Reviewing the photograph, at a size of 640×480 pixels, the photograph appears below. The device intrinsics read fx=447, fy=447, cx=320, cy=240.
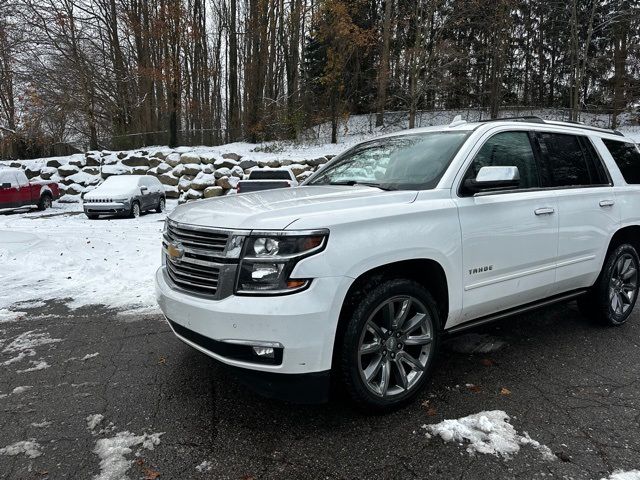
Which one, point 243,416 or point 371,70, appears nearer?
point 243,416

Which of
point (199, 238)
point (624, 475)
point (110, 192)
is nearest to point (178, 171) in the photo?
point (110, 192)

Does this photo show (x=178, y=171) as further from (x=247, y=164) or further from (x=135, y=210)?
(x=135, y=210)

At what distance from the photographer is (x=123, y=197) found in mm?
14883

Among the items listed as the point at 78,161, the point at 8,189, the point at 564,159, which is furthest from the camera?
the point at 78,161

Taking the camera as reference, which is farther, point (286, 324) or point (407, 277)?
point (407, 277)

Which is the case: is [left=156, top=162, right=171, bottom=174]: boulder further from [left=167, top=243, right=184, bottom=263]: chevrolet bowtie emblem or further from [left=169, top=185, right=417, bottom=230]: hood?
[left=167, top=243, right=184, bottom=263]: chevrolet bowtie emblem

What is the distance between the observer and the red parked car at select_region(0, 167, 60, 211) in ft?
51.8

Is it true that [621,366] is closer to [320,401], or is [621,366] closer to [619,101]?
[320,401]

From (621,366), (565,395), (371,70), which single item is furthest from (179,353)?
(371,70)

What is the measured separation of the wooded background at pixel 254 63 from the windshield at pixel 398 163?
1965 cm

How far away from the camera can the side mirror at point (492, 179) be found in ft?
10.2

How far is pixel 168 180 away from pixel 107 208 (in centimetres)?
618

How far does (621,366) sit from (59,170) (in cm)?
2381

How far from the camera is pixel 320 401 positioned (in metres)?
2.60
